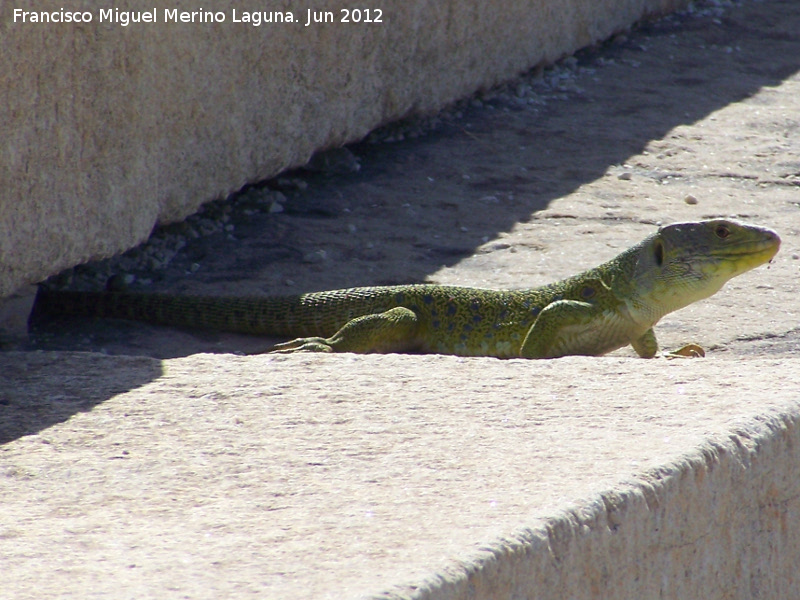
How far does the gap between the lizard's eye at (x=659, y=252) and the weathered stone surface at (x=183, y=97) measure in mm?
2115

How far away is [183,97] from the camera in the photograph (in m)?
5.07

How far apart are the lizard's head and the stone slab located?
4.20 feet

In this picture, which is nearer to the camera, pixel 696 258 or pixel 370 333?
pixel 696 258

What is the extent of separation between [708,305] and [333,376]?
2.47 m

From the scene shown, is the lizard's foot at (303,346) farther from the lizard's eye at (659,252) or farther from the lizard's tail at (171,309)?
the lizard's eye at (659,252)

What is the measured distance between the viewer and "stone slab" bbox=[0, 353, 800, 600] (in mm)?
2029

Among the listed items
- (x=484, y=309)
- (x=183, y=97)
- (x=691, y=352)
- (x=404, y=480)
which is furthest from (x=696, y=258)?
(x=404, y=480)

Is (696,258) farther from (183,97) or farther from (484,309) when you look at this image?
(183,97)

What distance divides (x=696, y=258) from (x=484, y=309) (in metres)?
0.90

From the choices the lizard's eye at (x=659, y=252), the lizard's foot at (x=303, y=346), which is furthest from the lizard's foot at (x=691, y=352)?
the lizard's foot at (x=303, y=346)

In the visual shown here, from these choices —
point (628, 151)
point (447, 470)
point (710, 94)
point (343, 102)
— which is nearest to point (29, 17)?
point (447, 470)

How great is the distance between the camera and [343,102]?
6.43m

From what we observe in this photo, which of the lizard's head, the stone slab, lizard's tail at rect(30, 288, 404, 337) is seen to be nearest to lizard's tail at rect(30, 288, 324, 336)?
lizard's tail at rect(30, 288, 404, 337)

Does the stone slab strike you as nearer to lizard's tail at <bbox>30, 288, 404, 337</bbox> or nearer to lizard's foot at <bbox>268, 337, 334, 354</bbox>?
lizard's foot at <bbox>268, 337, 334, 354</bbox>
